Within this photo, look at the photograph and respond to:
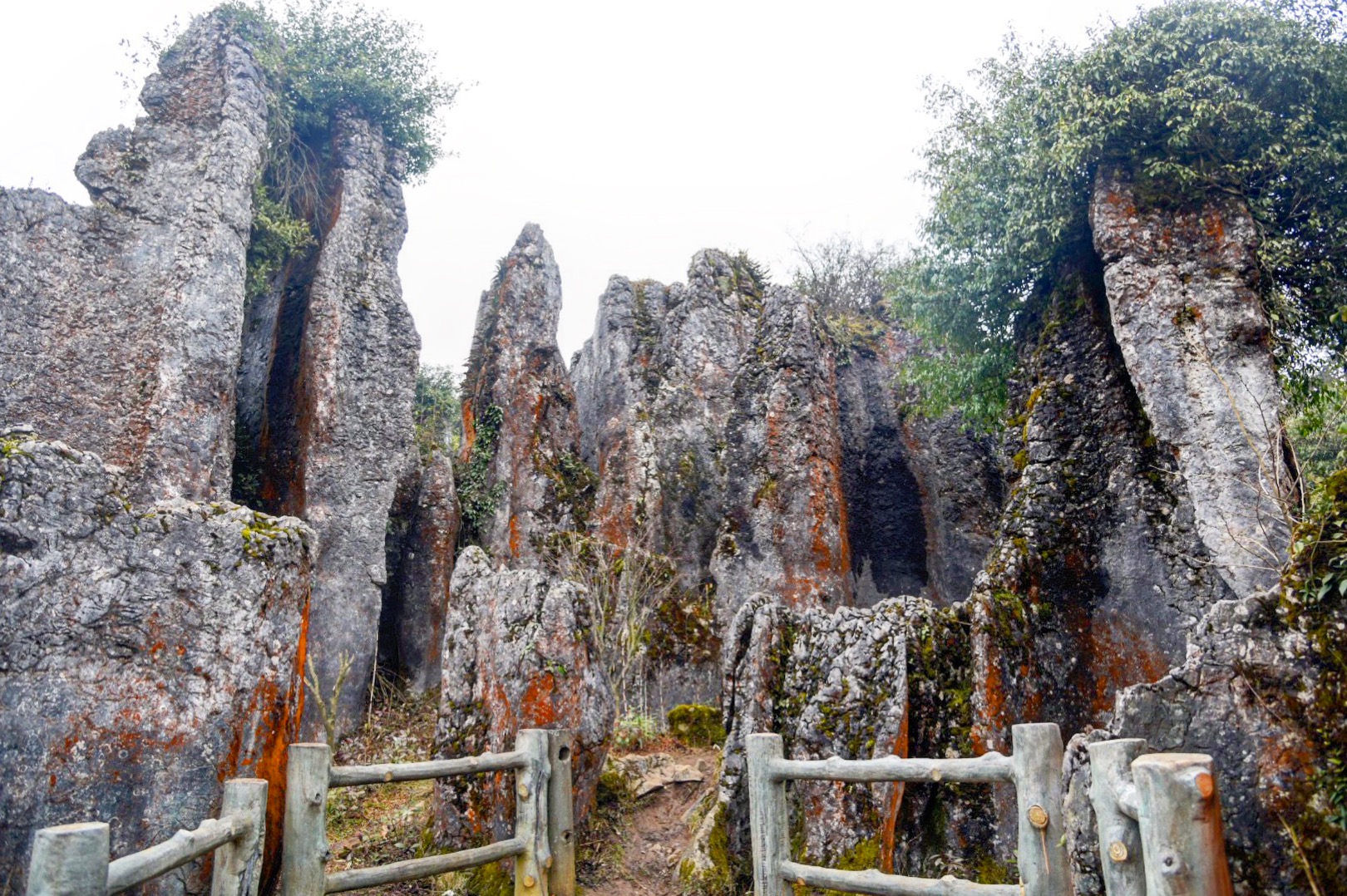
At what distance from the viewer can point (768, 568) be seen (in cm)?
1441

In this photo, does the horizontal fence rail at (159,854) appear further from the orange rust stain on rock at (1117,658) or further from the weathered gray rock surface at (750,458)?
the weathered gray rock surface at (750,458)

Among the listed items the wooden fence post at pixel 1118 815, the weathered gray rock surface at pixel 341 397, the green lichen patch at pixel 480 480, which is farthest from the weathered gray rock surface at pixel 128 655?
the green lichen patch at pixel 480 480

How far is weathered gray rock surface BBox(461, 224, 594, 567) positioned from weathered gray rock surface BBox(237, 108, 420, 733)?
1958 millimetres

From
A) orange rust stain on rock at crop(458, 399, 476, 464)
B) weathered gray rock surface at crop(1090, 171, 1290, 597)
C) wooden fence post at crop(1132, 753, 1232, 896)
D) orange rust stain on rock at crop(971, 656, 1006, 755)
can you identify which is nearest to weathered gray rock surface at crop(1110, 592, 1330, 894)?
wooden fence post at crop(1132, 753, 1232, 896)

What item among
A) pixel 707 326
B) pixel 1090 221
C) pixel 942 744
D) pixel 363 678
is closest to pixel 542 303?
pixel 707 326

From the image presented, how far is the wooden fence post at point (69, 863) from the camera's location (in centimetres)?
302

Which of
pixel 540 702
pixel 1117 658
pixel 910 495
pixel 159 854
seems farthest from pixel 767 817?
pixel 910 495

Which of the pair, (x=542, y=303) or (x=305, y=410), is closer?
(x=305, y=410)

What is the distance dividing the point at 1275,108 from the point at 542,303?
483 inches

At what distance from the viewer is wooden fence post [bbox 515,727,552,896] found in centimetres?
602

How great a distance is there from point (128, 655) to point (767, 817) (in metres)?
3.67

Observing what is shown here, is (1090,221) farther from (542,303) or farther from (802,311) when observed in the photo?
(542,303)

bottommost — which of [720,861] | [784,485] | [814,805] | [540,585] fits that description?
[720,861]

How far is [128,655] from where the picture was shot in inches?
182
